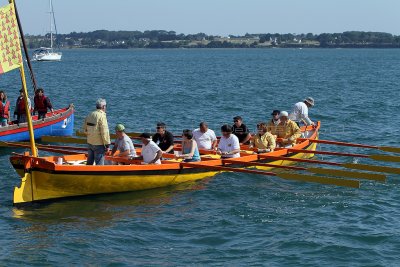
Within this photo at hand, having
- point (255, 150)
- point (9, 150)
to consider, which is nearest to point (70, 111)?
point (9, 150)

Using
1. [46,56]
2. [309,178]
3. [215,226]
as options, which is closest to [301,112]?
[309,178]

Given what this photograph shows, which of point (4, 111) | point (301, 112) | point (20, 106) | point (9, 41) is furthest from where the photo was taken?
point (20, 106)

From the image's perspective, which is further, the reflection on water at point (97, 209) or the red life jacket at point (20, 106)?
the red life jacket at point (20, 106)

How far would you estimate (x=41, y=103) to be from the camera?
27906 mm

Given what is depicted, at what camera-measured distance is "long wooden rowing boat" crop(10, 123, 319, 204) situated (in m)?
17.8

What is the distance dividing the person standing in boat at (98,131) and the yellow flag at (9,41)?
2229mm

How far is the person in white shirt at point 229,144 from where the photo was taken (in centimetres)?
2123

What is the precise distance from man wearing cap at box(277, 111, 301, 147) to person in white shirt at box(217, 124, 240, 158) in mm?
2607

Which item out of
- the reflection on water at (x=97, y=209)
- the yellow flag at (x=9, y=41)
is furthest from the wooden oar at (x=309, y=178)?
the yellow flag at (x=9, y=41)

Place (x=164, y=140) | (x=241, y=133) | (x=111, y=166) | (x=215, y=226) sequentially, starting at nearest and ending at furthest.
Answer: (x=215, y=226), (x=111, y=166), (x=164, y=140), (x=241, y=133)

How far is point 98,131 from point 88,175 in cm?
114

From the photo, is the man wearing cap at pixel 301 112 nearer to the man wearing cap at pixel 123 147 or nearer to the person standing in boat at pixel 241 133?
the person standing in boat at pixel 241 133

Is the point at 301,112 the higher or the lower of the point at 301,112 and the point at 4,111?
the lower

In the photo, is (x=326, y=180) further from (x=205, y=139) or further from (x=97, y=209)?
(x=97, y=209)
